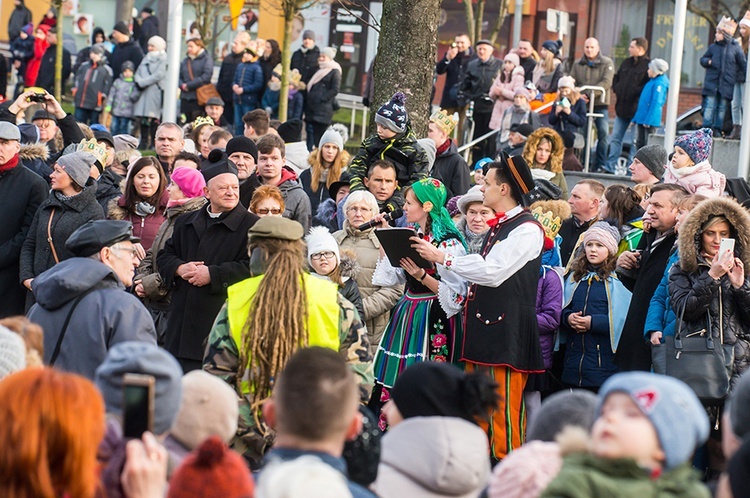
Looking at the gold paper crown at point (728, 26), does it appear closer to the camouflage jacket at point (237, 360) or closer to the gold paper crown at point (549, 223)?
the gold paper crown at point (549, 223)

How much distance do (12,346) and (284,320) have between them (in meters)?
1.41

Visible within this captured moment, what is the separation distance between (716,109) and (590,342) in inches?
348

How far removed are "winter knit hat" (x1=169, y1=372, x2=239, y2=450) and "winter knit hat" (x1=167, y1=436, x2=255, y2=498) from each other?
2.45 feet

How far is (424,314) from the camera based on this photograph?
7887 millimetres

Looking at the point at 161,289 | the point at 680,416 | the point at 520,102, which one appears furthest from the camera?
the point at 520,102

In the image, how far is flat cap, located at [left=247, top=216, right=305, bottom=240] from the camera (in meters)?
5.70

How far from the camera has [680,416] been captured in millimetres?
3572

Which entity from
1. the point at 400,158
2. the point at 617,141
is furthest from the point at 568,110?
the point at 400,158

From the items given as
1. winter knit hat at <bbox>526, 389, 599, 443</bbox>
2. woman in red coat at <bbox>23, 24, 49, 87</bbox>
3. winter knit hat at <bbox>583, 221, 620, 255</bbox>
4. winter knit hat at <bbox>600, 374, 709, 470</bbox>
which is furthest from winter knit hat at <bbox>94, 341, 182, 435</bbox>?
woman in red coat at <bbox>23, 24, 49, 87</bbox>

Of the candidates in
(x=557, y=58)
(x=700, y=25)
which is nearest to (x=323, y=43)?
(x=700, y=25)

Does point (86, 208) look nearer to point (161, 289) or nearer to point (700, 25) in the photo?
point (161, 289)

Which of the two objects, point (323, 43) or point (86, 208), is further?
point (323, 43)

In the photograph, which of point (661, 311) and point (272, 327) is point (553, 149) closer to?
point (661, 311)

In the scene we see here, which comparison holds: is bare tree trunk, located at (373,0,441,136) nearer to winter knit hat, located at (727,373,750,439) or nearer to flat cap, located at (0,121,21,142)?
flat cap, located at (0,121,21,142)
